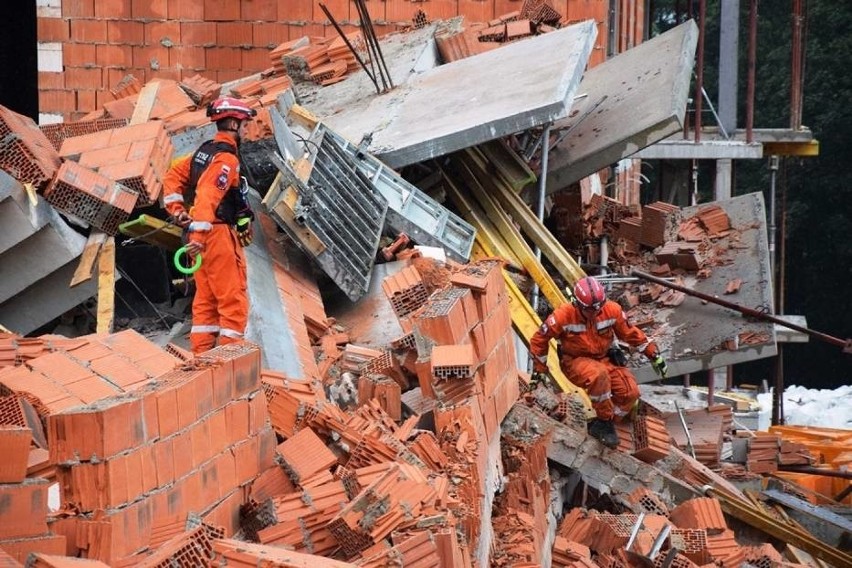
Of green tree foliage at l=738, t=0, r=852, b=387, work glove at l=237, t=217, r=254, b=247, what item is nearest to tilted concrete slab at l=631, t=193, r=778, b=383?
work glove at l=237, t=217, r=254, b=247

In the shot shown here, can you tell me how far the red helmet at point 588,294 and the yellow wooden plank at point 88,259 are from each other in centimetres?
323

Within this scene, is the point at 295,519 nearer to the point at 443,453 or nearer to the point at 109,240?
the point at 443,453

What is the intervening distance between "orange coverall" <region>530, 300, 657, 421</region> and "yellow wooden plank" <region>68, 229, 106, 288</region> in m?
3.06

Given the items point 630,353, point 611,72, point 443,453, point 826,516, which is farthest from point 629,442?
point 611,72

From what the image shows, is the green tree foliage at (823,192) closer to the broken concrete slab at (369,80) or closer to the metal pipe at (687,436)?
the broken concrete slab at (369,80)

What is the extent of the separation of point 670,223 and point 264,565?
10.2 m

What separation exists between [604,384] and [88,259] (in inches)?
144

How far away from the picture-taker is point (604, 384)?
10711 millimetres

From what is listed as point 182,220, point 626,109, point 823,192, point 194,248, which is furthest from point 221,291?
point 823,192

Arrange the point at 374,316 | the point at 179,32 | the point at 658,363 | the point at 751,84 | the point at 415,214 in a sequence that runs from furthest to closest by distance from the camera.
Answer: the point at 751,84, the point at 179,32, the point at 415,214, the point at 658,363, the point at 374,316

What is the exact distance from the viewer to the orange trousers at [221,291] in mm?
8938

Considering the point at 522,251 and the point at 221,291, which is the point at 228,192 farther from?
the point at 522,251

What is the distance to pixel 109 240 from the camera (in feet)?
32.6

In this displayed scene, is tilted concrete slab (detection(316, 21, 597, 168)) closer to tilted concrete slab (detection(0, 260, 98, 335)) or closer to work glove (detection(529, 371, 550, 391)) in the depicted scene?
work glove (detection(529, 371, 550, 391))
